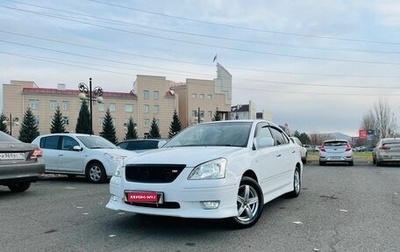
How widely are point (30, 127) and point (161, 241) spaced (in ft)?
239

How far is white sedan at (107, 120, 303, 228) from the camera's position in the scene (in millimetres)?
5055

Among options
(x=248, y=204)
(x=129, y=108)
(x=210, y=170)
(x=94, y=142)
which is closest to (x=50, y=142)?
(x=94, y=142)

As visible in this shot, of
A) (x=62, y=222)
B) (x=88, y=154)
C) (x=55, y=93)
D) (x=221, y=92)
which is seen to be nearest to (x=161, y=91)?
(x=221, y=92)

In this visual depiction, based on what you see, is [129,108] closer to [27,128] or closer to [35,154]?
[27,128]

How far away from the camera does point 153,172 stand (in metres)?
5.32

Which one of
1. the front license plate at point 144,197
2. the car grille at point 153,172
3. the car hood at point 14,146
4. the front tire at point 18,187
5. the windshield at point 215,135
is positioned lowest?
the front tire at point 18,187

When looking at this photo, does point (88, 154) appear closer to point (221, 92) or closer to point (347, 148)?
point (347, 148)

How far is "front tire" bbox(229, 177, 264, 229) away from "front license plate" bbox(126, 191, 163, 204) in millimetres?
1036

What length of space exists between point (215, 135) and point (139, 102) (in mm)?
82603

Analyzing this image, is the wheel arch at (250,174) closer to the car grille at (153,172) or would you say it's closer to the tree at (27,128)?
the car grille at (153,172)

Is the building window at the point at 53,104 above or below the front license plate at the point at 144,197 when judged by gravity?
above

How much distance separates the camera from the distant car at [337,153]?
20623mm

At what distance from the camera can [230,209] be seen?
17.1 ft

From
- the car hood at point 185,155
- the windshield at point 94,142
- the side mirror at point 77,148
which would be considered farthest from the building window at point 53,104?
the car hood at point 185,155
